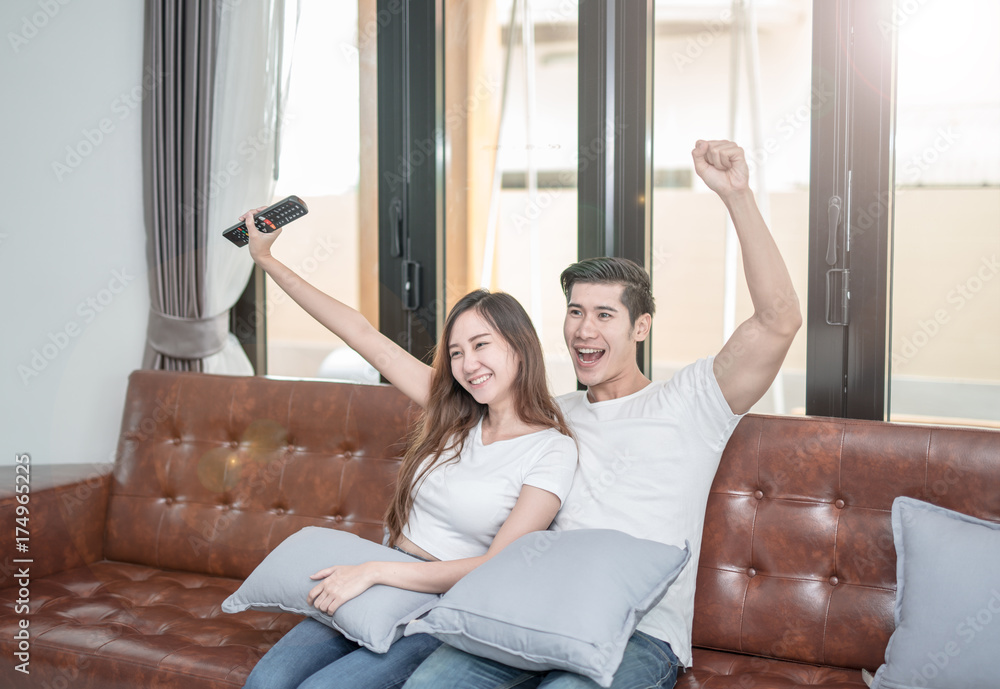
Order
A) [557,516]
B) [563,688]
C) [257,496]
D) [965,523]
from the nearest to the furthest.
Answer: [563,688] → [965,523] → [557,516] → [257,496]

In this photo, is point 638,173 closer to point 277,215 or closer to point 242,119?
point 277,215

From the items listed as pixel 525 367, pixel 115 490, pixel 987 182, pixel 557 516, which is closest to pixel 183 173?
pixel 115 490

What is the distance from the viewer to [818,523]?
173cm

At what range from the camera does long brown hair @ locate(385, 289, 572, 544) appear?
1.75 metres

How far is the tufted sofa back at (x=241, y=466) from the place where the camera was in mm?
2172

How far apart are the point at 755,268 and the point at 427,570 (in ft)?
2.86

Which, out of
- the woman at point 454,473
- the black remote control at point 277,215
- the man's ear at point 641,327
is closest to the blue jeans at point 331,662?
the woman at point 454,473

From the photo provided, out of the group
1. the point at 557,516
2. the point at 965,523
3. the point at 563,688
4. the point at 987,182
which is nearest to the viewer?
the point at 563,688

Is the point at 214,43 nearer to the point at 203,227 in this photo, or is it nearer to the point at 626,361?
the point at 203,227

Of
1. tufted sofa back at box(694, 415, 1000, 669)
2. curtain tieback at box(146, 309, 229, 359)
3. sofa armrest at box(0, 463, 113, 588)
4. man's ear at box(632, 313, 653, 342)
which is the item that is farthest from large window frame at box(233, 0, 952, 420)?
sofa armrest at box(0, 463, 113, 588)

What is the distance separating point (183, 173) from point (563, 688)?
2208 millimetres

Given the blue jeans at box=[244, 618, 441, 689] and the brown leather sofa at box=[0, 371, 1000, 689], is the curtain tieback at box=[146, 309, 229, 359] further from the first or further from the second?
the blue jeans at box=[244, 618, 441, 689]

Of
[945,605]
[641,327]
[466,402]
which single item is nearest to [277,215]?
[466,402]

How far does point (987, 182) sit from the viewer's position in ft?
6.68
